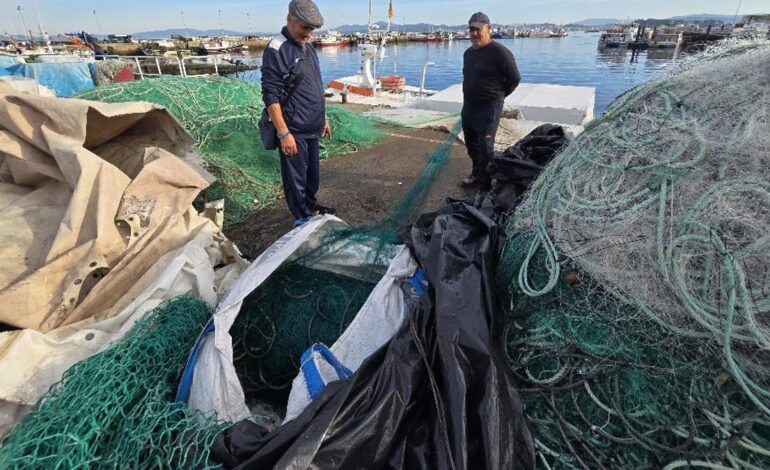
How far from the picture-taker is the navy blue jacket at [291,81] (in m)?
3.25

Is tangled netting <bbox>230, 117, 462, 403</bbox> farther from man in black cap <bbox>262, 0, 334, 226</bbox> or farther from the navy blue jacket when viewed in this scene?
the navy blue jacket

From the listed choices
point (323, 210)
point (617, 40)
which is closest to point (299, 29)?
point (323, 210)

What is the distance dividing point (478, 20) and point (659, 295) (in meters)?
3.71

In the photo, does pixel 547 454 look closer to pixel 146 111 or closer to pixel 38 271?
pixel 38 271

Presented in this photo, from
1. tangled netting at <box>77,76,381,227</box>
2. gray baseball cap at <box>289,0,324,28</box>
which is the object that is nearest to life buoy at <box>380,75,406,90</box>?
tangled netting at <box>77,76,381,227</box>

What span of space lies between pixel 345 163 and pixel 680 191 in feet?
15.6

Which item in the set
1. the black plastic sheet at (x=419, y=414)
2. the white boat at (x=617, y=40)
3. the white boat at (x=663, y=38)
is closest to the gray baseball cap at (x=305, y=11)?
the black plastic sheet at (x=419, y=414)

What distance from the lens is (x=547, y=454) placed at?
1486 mm

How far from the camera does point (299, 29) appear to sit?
3.23 m

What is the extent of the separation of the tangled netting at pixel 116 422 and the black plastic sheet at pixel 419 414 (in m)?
0.17

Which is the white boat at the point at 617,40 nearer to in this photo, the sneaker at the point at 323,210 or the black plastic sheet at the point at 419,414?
the sneaker at the point at 323,210

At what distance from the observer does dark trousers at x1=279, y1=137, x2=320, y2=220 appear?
3.58 metres

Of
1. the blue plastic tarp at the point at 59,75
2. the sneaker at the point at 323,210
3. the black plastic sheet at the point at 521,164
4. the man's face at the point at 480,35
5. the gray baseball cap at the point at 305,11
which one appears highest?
the gray baseball cap at the point at 305,11

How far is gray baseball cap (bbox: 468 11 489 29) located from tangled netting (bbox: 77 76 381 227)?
2.76 meters
